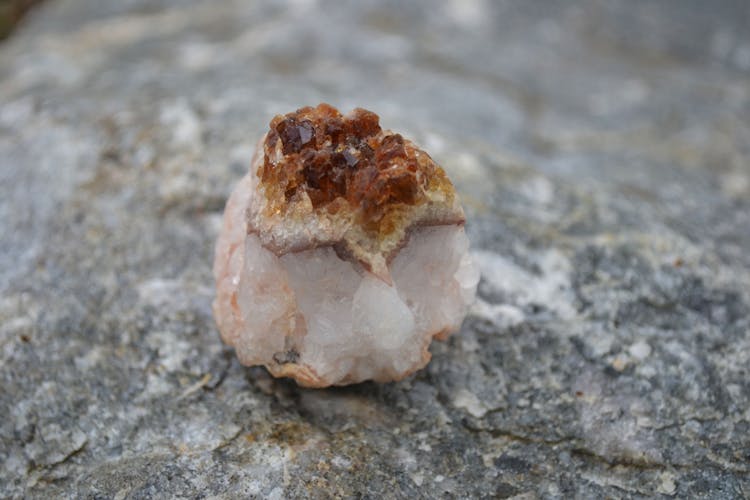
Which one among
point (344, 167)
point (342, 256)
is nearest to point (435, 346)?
point (342, 256)

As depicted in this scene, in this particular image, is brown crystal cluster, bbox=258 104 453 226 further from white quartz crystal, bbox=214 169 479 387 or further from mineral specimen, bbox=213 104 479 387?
white quartz crystal, bbox=214 169 479 387

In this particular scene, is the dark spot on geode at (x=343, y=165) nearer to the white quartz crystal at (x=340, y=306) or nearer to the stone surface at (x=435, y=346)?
the white quartz crystal at (x=340, y=306)

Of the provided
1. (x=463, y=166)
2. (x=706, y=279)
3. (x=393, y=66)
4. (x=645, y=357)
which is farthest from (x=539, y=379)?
(x=393, y=66)

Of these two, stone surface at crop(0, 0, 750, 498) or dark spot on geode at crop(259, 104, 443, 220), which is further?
stone surface at crop(0, 0, 750, 498)

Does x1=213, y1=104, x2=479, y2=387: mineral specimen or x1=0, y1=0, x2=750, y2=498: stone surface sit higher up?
x1=213, y1=104, x2=479, y2=387: mineral specimen

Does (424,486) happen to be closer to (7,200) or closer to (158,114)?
(7,200)

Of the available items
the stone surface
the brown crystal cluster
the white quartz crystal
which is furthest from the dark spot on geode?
the stone surface
